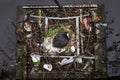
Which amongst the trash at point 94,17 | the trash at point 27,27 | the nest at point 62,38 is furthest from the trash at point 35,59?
the trash at point 94,17

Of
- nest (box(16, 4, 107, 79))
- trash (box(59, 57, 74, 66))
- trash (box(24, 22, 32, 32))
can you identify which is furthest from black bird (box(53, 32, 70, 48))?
trash (box(24, 22, 32, 32))

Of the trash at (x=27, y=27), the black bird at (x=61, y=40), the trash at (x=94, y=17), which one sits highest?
the trash at (x=94, y=17)

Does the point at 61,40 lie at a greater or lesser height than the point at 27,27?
lesser

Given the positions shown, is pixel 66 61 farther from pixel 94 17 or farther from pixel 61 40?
pixel 94 17

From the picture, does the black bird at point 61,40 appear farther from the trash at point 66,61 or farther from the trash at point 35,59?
the trash at point 35,59

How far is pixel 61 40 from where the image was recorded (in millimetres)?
10922

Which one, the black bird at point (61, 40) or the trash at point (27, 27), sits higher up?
the trash at point (27, 27)

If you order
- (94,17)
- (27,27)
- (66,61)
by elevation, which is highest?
(94,17)

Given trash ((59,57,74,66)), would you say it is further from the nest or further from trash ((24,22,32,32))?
trash ((24,22,32,32))

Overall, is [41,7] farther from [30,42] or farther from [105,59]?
[105,59]

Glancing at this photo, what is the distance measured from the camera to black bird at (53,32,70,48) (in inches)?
427

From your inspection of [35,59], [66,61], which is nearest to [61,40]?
[66,61]

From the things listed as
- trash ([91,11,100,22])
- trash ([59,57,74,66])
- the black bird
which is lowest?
trash ([59,57,74,66])

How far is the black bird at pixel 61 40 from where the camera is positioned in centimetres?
1084
